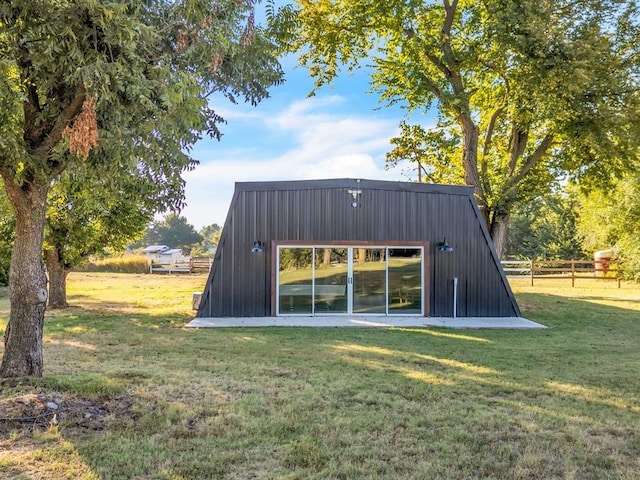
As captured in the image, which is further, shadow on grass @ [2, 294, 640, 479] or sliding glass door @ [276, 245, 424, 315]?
sliding glass door @ [276, 245, 424, 315]

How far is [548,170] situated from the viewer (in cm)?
1498

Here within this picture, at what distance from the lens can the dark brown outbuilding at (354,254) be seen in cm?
1126

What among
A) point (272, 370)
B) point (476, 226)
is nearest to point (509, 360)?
point (272, 370)

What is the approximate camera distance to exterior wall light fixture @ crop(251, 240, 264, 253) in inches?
439

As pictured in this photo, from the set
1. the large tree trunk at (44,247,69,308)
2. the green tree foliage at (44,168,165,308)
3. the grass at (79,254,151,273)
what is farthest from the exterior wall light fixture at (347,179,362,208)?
the grass at (79,254,151,273)

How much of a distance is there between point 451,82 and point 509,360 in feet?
34.5

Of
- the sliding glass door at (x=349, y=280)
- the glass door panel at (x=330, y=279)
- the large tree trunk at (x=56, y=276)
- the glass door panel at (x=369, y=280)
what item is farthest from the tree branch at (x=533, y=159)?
the large tree trunk at (x=56, y=276)

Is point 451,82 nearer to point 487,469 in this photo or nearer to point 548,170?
point 548,170

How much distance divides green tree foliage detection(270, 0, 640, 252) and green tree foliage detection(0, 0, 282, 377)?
847 centimetres

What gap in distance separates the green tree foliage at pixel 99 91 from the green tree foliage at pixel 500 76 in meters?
8.47

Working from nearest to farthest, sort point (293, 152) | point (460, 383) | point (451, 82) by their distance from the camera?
1. point (460, 383)
2. point (451, 82)
3. point (293, 152)

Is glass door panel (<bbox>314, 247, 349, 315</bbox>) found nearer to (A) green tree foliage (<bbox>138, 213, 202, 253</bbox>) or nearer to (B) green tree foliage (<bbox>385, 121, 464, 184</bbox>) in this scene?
(B) green tree foliage (<bbox>385, 121, 464, 184</bbox>)

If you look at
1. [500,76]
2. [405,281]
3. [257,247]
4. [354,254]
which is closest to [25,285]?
[257,247]

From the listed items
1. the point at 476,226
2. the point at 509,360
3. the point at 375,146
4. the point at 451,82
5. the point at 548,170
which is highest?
the point at 451,82
